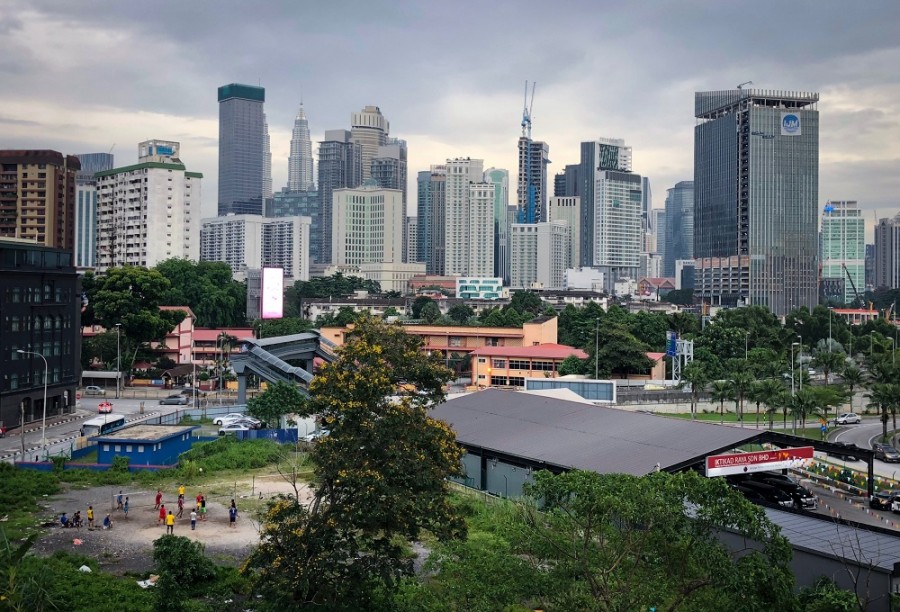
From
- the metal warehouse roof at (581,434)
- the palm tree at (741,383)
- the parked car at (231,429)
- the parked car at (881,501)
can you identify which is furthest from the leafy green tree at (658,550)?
the palm tree at (741,383)

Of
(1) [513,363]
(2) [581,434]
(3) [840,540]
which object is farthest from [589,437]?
(1) [513,363]

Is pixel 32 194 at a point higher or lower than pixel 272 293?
higher

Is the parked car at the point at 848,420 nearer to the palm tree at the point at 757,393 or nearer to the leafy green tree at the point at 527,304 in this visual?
the palm tree at the point at 757,393

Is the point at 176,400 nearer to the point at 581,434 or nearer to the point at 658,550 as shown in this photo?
the point at 581,434

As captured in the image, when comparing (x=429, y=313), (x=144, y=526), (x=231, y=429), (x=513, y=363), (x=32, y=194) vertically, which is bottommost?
(x=144, y=526)

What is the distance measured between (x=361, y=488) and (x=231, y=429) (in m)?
38.3

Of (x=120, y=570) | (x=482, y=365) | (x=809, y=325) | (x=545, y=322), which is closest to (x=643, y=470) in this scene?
(x=120, y=570)

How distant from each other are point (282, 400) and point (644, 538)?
3979 cm

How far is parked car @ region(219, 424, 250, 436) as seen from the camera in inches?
2308

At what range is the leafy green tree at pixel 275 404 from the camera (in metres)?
58.8

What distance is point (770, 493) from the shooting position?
128 ft

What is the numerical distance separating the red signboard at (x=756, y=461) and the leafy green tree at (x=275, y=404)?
29.6 m

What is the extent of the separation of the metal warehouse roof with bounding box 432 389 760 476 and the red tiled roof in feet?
123

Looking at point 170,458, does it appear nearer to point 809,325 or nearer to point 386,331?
point 386,331
